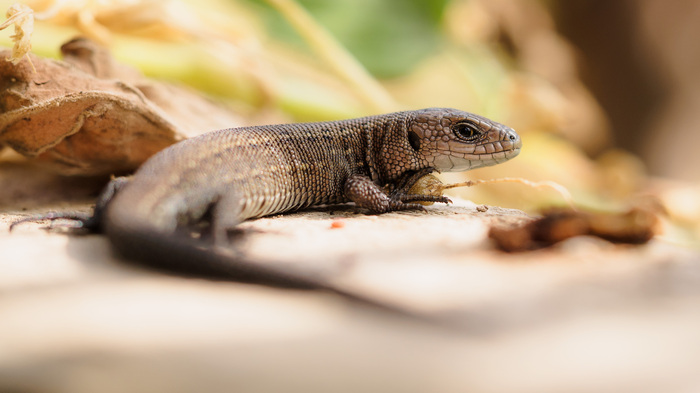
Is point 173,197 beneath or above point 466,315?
above

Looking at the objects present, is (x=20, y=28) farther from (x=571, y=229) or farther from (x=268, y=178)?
(x=571, y=229)

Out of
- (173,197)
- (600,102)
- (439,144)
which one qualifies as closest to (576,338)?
(173,197)

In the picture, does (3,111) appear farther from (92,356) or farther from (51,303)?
(92,356)

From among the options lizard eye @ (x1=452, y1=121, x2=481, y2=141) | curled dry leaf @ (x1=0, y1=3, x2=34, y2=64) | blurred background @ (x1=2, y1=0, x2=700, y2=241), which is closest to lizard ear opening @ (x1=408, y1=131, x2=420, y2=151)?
lizard eye @ (x1=452, y1=121, x2=481, y2=141)

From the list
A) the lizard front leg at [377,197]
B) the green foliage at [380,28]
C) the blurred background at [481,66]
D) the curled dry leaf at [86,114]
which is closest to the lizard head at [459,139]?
the lizard front leg at [377,197]

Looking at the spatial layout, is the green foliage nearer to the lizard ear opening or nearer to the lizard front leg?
the lizard ear opening

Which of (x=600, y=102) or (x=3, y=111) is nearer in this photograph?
(x=3, y=111)

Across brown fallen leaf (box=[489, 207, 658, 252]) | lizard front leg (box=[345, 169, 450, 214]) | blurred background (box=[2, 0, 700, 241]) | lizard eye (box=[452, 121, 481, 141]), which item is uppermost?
blurred background (box=[2, 0, 700, 241])
